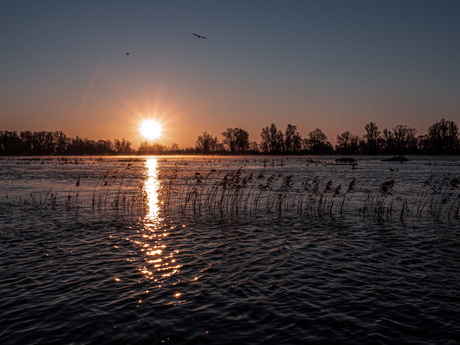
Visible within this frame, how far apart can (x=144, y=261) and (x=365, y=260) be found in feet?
24.8

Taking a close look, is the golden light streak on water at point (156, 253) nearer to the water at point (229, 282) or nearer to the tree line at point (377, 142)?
the water at point (229, 282)

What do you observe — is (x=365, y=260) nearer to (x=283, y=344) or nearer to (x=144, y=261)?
(x=283, y=344)

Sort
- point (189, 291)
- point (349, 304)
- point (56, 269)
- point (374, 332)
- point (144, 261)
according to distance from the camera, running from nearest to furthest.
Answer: point (374, 332) → point (349, 304) → point (189, 291) → point (56, 269) → point (144, 261)

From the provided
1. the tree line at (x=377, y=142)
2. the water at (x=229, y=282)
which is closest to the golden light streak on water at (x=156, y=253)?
the water at (x=229, y=282)

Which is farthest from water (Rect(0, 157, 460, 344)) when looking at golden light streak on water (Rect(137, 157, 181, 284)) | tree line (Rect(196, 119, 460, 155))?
tree line (Rect(196, 119, 460, 155))

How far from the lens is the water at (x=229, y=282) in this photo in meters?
6.76

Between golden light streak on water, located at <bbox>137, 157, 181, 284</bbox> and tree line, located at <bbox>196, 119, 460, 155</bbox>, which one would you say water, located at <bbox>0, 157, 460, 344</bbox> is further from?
tree line, located at <bbox>196, 119, 460, 155</bbox>

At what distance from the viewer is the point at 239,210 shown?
21828 millimetres

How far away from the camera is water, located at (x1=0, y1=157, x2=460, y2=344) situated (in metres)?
6.76

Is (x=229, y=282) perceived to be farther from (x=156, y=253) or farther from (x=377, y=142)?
(x=377, y=142)

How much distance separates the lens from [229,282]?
9281 mm

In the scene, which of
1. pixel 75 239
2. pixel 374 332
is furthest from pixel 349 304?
pixel 75 239

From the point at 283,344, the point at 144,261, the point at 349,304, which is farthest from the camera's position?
the point at 144,261

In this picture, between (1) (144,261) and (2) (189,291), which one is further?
(1) (144,261)
